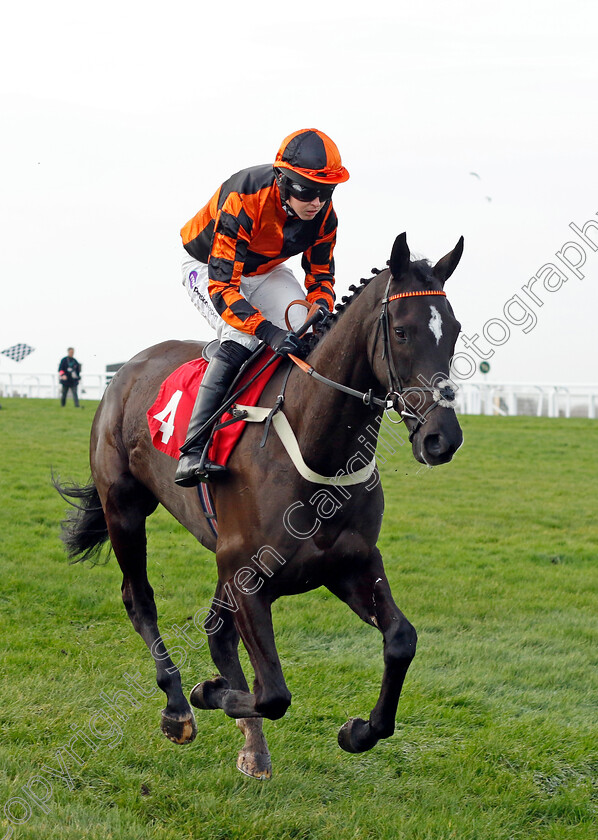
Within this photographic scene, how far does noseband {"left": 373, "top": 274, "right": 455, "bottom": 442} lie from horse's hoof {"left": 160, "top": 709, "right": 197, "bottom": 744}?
207cm

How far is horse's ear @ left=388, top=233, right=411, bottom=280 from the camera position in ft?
11.2

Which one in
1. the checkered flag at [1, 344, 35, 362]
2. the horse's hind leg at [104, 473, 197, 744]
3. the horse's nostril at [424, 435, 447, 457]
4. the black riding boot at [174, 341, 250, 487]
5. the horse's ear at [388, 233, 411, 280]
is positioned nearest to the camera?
the horse's nostril at [424, 435, 447, 457]

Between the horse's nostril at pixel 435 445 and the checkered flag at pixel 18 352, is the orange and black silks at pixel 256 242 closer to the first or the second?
the horse's nostril at pixel 435 445

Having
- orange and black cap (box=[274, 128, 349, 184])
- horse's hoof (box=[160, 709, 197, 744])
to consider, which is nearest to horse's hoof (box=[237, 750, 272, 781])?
horse's hoof (box=[160, 709, 197, 744])

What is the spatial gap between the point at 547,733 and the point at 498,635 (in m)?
1.92

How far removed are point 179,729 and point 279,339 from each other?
1.99 metres

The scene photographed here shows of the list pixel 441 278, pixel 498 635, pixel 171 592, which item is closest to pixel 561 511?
pixel 498 635

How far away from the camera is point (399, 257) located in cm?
345

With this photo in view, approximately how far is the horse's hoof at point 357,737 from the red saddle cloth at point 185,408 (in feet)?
4.08

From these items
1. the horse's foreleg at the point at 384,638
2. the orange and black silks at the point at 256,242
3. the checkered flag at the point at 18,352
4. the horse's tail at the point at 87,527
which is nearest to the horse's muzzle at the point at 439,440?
Result: the horse's foreleg at the point at 384,638

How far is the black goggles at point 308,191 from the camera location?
12.9 ft

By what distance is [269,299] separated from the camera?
15.1 feet

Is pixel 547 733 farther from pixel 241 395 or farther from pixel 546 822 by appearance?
pixel 241 395

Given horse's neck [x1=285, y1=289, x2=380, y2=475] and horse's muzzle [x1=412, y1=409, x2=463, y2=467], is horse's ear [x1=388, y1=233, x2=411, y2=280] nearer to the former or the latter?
horse's neck [x1=285, y1=289, x2=380, y2=475]
